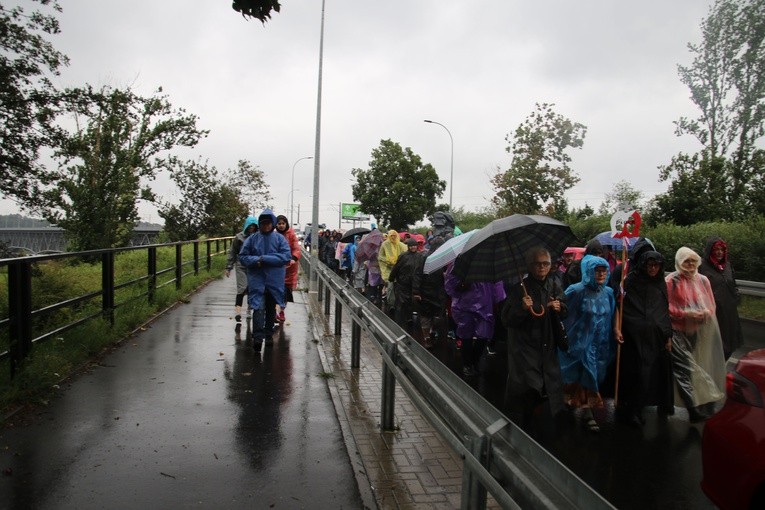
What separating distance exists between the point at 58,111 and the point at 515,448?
10285mm

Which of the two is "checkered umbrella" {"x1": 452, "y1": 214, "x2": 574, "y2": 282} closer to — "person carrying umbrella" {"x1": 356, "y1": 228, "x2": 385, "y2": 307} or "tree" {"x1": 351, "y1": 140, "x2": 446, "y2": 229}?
"person carrying umbrella" {"x1": 356, "y1": 228, "x2": 385, "y2": 307}

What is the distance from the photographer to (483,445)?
2.68m

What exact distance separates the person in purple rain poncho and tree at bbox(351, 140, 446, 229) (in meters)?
51.0

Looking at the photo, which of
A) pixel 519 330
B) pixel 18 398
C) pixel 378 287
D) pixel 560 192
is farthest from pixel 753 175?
pixel 18 398

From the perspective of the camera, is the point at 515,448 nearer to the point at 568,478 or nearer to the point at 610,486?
the point at 568,478

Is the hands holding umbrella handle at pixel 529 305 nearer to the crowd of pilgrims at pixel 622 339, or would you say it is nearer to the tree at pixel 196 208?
the crowd of pilgrims at pixel 622 339

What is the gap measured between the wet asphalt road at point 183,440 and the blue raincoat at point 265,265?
3.19 feet

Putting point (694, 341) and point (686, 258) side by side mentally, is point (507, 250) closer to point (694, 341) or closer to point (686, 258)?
point (686, 258)

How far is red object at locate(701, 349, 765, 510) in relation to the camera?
9.32 ft

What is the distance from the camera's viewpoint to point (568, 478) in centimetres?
205

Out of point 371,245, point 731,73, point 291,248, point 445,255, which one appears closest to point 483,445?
point 445,255

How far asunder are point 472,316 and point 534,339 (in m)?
2.41

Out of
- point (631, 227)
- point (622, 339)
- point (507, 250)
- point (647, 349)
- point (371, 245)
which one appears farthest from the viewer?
point (371, 245)

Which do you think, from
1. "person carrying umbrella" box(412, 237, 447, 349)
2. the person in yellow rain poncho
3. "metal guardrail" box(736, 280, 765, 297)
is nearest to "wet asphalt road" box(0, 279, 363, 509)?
"person carrying umbrella" box(412, 237, 447, 349)
